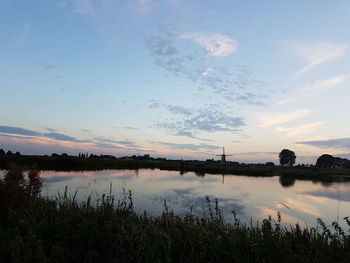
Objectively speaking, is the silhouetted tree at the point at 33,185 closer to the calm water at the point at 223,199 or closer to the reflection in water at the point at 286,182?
the calm water at the point at 223,199

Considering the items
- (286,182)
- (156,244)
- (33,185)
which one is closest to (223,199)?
(33,185)

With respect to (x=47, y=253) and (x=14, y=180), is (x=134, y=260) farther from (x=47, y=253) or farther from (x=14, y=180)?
(x=14, y=180)

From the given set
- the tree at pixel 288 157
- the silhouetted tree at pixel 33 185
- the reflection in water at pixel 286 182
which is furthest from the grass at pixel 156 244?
the tree at pixel 288 157

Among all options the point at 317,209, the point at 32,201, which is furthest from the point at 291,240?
the point at 317,209

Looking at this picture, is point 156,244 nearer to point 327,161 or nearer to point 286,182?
point 286,182

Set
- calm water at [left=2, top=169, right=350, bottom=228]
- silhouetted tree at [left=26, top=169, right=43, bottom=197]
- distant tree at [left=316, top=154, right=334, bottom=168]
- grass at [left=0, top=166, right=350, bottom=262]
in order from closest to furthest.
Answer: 1. grass at [left=0, top=166, right=350, bottom=262]
2. silhouetted tree at [left=26, top=169, right=43, bottom=197]
3. calm water at [left=2, top=169, right=350, bottom=228]
4. distant tree at [left=316, top=154, right=334, bottom=168]

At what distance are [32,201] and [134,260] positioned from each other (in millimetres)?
5209

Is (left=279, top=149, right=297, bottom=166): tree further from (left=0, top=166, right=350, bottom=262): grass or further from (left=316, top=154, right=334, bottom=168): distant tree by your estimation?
(left=0, top=166, right=350, bottom=262): grass

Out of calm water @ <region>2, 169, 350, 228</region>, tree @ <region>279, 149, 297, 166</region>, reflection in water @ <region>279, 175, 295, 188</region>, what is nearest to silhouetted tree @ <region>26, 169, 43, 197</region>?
calm water @ <region>2, 169, 350, 228</region>

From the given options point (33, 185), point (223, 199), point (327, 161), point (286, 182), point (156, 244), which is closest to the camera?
point (156, 244)

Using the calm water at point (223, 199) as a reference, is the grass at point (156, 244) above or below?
above

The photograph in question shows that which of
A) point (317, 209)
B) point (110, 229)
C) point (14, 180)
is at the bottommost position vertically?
point (317, 209)

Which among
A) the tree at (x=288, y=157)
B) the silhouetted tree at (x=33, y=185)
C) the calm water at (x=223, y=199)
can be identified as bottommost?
the calm water at (x=223, y=199)

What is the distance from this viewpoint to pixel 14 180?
8.72 meters
